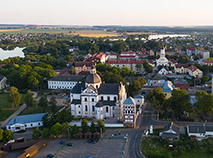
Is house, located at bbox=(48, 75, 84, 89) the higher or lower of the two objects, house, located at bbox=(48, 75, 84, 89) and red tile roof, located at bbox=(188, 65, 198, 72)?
the lower

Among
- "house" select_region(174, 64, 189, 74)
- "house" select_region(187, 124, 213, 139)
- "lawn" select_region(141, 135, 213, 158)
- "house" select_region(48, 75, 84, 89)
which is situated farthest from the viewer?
"house" select_region(174, 64, 189, 74)

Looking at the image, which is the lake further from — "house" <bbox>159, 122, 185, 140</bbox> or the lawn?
the lawn

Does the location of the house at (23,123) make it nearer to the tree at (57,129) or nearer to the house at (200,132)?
the tree at (57,129)

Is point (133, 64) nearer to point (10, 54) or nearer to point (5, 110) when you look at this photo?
point (5, 110)

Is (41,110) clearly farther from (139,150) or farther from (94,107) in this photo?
(139,150)

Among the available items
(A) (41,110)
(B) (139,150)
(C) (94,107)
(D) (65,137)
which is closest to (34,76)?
(A) (41,110)

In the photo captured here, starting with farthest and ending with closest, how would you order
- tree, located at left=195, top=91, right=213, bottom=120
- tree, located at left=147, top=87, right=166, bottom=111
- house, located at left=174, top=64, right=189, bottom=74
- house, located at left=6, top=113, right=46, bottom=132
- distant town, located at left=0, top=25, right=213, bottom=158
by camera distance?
house, located at left=174, top=64, right=189, bottom=74 < tree, located at left=147, top=87, right=166, bottom=111 < house, located at left=6, top=113, right=46, bottom=132 < tree, located at left=195, top=91, right=213, bottom=120 < distant town, located at left=0, top=25, right=213, bottom=158

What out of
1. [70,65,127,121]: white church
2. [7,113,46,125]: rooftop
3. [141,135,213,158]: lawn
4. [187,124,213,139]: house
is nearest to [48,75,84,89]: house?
[70,65,127,121]: white church
